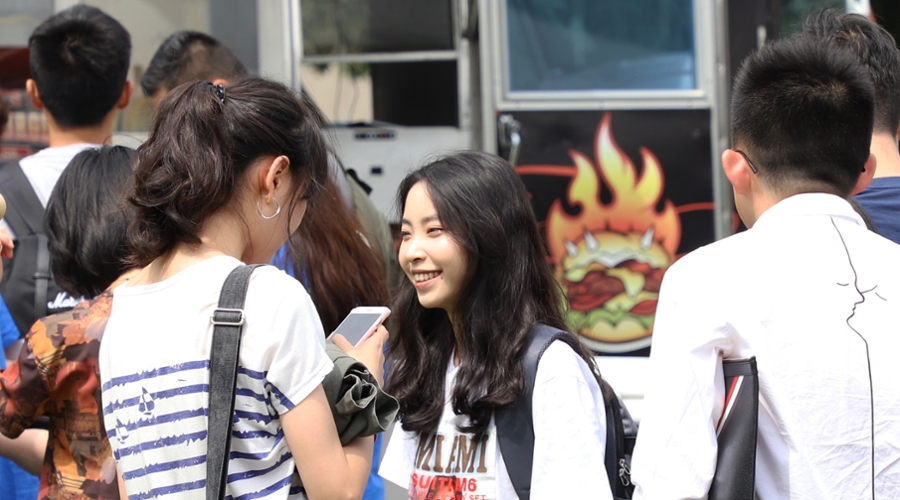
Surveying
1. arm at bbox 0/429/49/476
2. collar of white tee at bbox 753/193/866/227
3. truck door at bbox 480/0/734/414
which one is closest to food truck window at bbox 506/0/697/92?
truck door at bbox 480/0/734/414

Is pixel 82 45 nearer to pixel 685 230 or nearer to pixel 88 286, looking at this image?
pixel 88 286

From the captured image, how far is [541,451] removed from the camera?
1934 millimetres

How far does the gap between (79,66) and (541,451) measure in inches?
83.0

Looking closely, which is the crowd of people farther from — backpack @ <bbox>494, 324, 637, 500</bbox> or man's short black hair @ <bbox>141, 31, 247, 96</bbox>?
man's short black hair @ <bbox>141, 31, 247, 96</bbox>

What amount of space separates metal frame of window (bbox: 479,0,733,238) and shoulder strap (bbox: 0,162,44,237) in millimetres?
1825

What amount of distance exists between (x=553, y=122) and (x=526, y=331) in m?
1.92

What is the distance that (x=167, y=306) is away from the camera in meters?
1.52

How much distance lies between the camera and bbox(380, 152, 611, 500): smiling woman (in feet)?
6.49

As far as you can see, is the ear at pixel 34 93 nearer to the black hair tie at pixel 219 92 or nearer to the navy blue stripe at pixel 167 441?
the black hair tie at pixel 219 92

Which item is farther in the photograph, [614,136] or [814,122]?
[614,136]

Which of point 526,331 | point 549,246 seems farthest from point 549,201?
point 526,331

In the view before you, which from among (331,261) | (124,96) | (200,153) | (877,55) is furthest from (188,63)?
(877,55)

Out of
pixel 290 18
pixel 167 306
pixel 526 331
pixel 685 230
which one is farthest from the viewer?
pixel 290 18

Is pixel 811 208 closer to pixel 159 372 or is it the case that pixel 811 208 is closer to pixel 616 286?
pixel 159 372
